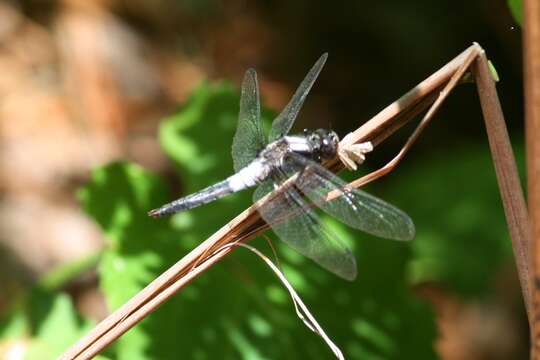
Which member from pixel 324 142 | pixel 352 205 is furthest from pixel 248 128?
pixel 352 205

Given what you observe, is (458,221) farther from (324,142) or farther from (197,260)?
(197,260)

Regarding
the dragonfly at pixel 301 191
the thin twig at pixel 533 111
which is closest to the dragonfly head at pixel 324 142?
the dragonfly at pixel 301 191

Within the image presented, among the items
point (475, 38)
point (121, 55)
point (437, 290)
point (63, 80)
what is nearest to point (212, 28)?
point (121, 55)

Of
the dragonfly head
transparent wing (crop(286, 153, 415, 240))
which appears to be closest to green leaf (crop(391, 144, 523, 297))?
the dragonfly head

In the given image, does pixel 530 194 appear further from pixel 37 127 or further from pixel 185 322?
pixel 37 127

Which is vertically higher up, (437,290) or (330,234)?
(330,234)

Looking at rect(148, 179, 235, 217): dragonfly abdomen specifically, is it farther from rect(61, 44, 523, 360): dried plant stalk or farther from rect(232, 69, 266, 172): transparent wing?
rect(61, 44, 523, 360): dried plant stalk

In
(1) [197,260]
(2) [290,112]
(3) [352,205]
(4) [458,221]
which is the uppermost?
(1) [197,260]

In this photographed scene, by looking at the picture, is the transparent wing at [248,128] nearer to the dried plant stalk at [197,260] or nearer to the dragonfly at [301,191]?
the dragonfly at [301,191]
